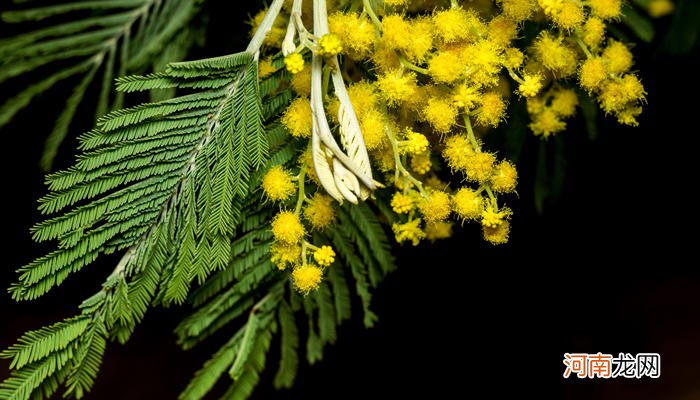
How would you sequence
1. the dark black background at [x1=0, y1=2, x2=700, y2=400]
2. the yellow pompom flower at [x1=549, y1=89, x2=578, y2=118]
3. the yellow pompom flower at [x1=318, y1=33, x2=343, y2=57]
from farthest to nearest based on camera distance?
the dark black background at [x1=0, y1=2, x2=700, y2=400] < the yellow pompom flower at [x1=549, y1=89, x2=578, y2=118] < the yellow pompom flower at [x1=318, y1=33, x2=343, y2=57]

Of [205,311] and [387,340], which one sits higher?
[387,340]

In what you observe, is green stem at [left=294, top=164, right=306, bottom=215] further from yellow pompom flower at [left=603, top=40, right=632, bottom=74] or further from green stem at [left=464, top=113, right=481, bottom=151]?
yellow pompom flower at [left=603, top=40, right=632, bottom=74]

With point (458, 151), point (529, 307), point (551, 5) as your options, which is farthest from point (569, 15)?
point (529, 307)

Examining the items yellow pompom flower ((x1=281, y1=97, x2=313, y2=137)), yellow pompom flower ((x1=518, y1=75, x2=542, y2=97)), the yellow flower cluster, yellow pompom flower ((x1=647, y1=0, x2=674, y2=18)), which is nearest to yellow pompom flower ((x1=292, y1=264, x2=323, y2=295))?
the yellow flower cluster

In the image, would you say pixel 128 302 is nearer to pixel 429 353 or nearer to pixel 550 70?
pixel 550 70

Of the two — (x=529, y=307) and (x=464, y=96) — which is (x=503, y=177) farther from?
(x=529, y=307)

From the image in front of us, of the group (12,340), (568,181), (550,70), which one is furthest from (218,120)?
(12,340)
